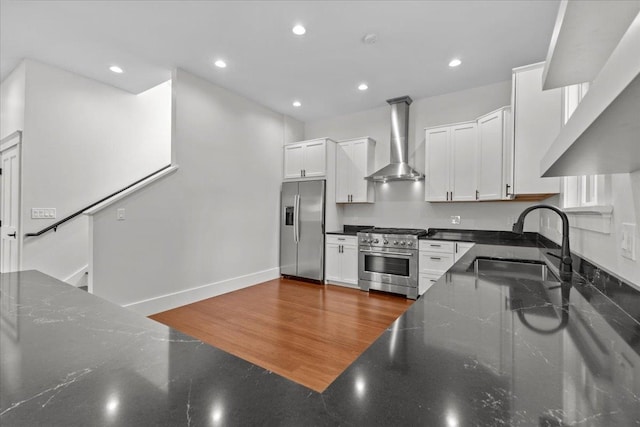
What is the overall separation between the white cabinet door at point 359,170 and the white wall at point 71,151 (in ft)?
10.7

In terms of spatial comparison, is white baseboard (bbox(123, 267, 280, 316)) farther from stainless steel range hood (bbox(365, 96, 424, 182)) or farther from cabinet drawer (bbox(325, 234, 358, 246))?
stainless steel range hood (bbox(365, 96, 424, 182))

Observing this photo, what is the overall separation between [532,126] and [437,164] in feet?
4.13

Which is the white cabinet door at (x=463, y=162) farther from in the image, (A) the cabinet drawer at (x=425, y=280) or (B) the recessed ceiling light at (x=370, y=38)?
(B) the recessed ceiling light at (x=370, y=38)

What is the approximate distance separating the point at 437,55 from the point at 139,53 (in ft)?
11.0

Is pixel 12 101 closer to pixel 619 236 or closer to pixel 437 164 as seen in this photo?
pixel 437 164

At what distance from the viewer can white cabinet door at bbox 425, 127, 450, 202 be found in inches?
155

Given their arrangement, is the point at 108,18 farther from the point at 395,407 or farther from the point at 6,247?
the point at 395,407

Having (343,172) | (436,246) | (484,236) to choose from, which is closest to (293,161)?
(343,172)

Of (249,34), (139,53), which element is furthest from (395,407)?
(139,53)

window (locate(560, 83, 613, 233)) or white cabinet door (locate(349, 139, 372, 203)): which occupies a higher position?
white cabinet door (locate(349, 139, 372, 203))

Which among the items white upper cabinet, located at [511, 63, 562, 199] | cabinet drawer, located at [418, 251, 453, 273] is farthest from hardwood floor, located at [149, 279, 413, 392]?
white upper cabinet, located at [511, 63, 562, 199]

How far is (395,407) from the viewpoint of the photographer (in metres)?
0.42

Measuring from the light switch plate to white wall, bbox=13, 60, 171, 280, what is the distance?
480 cm

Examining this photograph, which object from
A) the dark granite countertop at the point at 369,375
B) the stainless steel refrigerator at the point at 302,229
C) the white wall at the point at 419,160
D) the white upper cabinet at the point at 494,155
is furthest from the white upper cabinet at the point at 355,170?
the dark granite countertop at the point at 369,375
